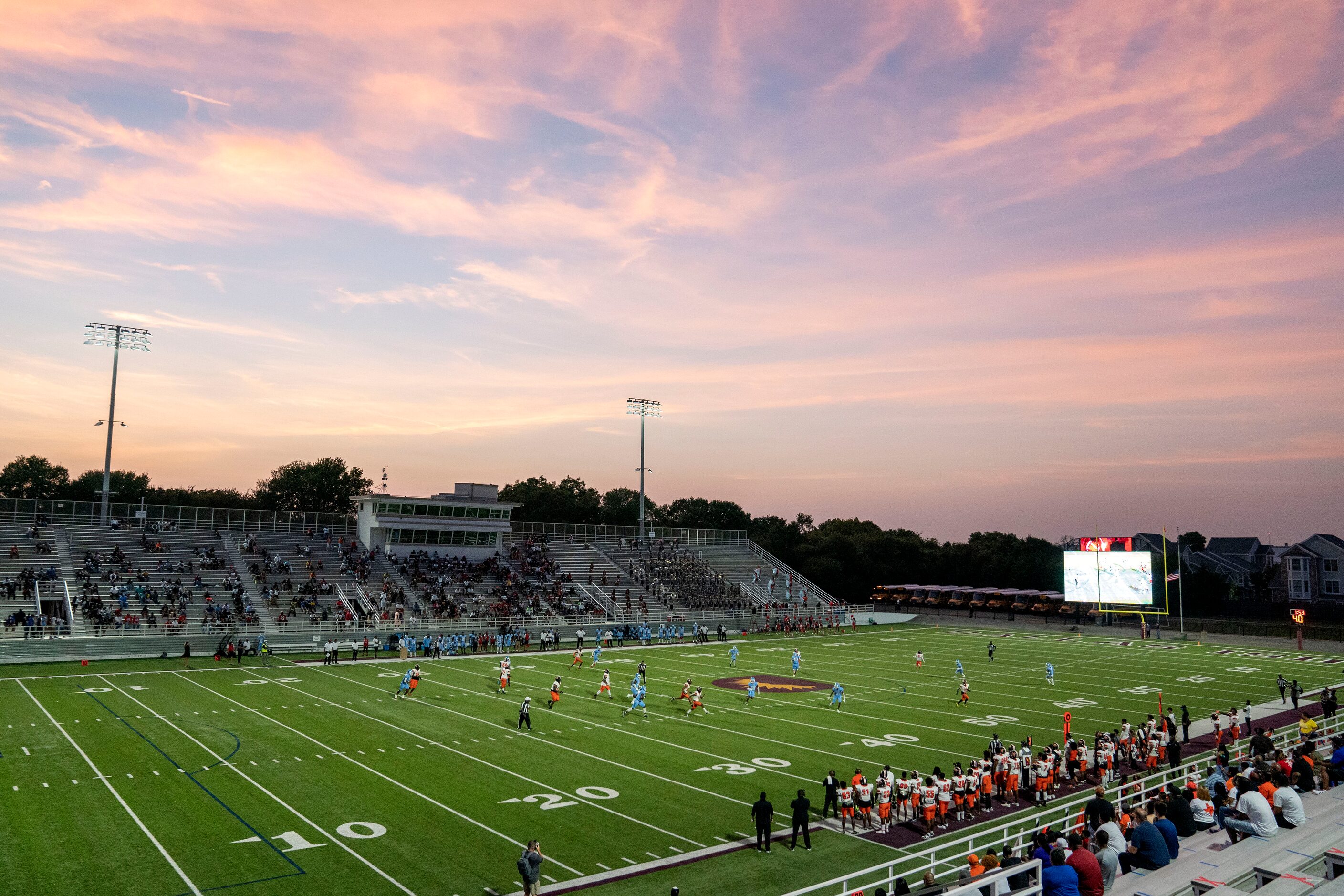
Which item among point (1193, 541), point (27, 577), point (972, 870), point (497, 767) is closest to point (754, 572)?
point (27, 577)

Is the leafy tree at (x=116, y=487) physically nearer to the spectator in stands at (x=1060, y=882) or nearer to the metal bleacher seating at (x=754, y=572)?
the metal bleacher seating at (x=754, y=572)

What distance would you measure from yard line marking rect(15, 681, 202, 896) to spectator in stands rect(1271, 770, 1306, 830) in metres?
15.7

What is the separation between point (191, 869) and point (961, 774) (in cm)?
1479

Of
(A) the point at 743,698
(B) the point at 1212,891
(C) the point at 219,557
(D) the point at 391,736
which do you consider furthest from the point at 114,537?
(B) the point at 1212,891

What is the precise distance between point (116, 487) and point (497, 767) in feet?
310

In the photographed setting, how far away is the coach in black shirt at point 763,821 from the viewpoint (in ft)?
54.6

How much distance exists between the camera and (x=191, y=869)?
15203 mm

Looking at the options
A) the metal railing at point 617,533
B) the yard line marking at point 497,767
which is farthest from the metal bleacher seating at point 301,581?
the metal railing at point 617,533

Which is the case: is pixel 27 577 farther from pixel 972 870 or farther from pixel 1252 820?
pixel 1252 820

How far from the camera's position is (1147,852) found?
1147 centimetres

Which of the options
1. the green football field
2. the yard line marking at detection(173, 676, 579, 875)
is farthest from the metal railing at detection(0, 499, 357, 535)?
the yard line marking at detection(173, 676, 579, 875)

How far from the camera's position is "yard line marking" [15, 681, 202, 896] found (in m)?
14.8

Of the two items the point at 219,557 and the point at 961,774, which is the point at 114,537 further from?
the point at 961,774

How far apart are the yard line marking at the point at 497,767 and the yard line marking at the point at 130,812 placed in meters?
6.22
